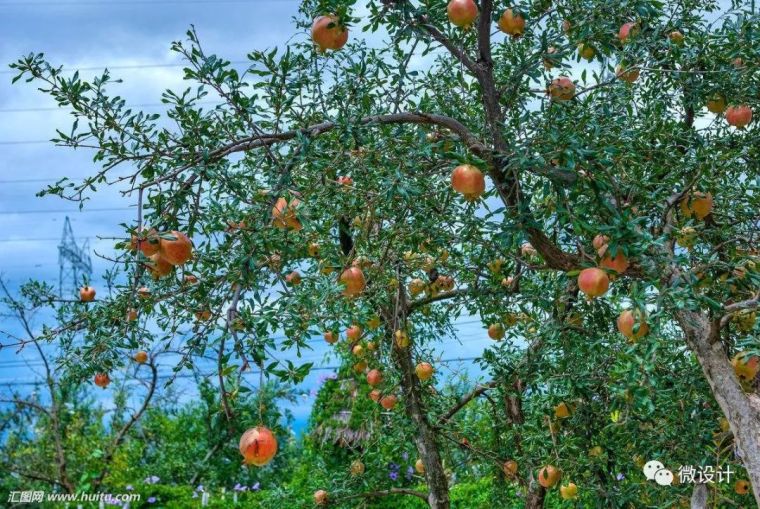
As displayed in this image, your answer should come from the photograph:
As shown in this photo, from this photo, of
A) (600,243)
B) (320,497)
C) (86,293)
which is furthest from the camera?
(320,497)

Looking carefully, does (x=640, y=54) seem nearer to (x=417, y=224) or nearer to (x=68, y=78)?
(x=417, y=224)

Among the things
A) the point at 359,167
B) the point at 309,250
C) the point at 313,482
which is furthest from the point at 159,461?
the point at 359,167

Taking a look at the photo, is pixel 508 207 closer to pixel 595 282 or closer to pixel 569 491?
pixel 595 282

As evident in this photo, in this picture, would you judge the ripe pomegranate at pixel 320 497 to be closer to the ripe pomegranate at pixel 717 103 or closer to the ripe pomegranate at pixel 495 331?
the ripe pomegranate at pixel 495 331

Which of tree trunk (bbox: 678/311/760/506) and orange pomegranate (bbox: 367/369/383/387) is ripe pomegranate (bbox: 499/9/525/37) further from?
orange pomegranate (bbox: 367/369/383/387)

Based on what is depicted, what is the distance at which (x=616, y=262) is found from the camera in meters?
2.63

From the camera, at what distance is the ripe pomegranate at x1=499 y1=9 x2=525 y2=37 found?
292 centimetres

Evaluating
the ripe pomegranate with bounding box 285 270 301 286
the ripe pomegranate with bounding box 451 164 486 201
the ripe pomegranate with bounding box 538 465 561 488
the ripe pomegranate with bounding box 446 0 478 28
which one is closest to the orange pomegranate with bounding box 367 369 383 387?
the ripe pomegranate with bounding box 538 465 561 488

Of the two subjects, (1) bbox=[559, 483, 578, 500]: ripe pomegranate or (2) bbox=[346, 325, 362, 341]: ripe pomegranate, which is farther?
(2) bbox=[346, 325, 362, 341]: ripe pomegranate

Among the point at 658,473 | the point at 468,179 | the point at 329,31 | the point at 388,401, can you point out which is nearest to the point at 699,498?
the point at 658,473

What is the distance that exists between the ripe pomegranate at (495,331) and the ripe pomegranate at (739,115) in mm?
1404

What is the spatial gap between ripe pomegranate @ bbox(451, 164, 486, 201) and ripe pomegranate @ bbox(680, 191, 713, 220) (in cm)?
108

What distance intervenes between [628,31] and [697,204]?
742mm

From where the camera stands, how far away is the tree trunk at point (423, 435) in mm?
4445
